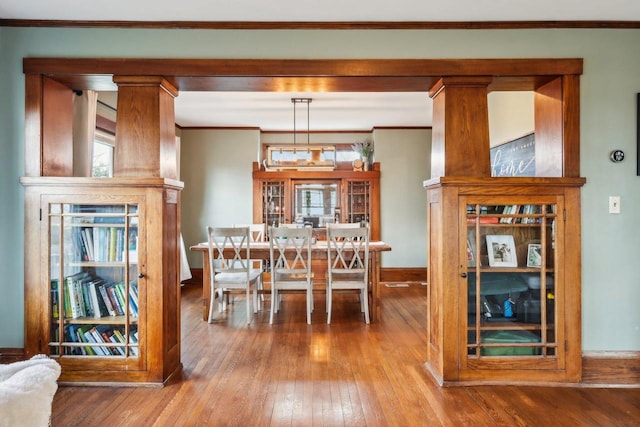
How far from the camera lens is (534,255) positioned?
9.14ft

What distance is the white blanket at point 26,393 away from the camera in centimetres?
121

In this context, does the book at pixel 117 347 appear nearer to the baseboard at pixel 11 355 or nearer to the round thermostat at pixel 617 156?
the baseboard at pixel 11 355

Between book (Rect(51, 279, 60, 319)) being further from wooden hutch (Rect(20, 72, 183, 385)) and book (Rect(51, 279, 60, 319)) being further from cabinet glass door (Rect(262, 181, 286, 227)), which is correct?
cabinet glass door (Rect(262, 181, 286, 227))

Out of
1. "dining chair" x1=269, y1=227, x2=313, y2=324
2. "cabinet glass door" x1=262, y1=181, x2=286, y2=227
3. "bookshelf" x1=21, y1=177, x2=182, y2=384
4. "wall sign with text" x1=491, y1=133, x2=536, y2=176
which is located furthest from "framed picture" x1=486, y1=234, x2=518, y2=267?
"cabinet glass door" x1=262, y1=181, x2=286, y2=227

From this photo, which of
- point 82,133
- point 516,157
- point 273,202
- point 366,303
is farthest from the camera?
point 273,202

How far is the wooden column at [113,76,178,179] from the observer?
2748 mm

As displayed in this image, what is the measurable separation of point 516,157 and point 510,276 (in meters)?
1.63

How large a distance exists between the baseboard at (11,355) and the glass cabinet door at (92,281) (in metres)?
0.22

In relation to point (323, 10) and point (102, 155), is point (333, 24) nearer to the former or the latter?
point (323, 10)

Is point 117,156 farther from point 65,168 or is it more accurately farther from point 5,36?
point 5,36

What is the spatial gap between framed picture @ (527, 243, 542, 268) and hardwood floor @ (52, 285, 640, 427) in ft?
2.80

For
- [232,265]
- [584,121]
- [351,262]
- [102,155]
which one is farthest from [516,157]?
[102,155]

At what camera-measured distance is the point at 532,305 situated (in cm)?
279

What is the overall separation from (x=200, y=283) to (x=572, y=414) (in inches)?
219
